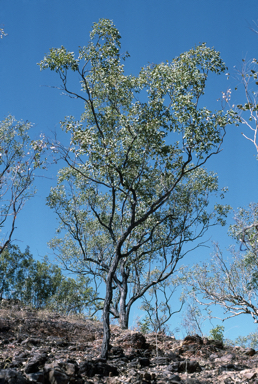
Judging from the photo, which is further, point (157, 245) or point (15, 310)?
point (157, 245)

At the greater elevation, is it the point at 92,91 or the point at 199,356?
the point at 92,91

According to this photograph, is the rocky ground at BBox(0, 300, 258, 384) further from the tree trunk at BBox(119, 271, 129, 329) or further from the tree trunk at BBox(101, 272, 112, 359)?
the tree trunk at BBox(119, 271, 129, 329)

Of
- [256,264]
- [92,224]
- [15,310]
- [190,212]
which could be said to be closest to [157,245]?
[190,212]

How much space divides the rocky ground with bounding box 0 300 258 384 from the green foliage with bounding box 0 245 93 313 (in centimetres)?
1609

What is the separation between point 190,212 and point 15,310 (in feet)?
40.8

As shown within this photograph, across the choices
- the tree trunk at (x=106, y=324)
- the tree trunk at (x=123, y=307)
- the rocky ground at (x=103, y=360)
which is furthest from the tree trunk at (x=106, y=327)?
the tree trunk at (x=123, y=307)

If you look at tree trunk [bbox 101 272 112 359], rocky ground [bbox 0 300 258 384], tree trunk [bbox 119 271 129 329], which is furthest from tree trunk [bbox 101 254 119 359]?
tree trunk [bbox 119 271 129 329]

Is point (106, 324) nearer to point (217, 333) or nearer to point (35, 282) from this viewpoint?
point (217, 333)

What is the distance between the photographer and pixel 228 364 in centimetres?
1060

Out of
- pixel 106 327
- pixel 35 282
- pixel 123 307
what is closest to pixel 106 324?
pixel 106 327

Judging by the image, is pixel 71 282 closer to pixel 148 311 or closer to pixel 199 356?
pixel 148 311

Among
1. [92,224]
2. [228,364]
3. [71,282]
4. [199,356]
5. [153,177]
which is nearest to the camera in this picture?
[228,364]

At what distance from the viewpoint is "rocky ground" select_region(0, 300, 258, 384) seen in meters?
8.66

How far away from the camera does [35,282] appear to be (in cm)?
3180
